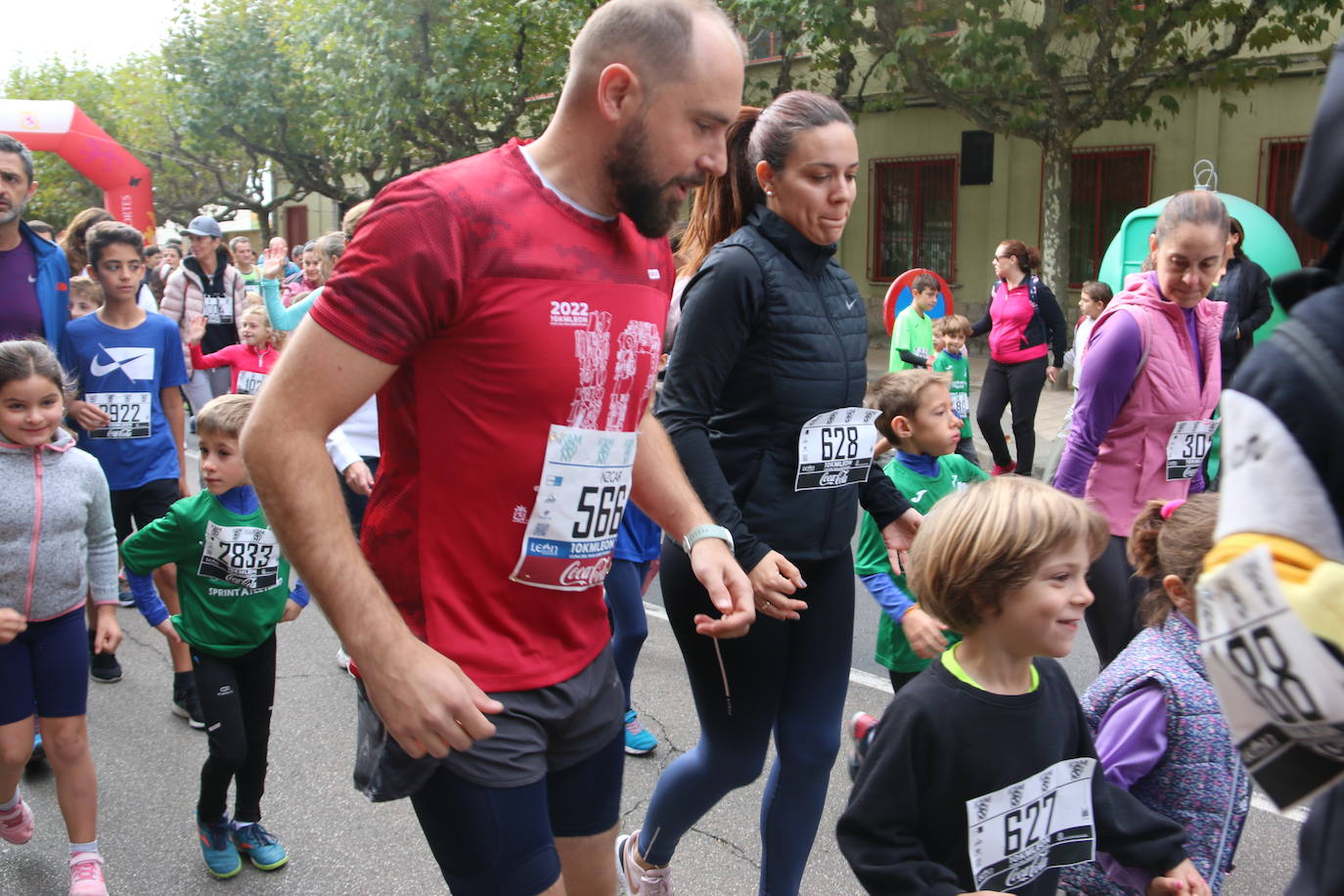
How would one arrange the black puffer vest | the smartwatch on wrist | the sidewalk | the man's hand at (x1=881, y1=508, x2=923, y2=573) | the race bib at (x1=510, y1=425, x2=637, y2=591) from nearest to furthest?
the race bib at (x1=510, y1=425, x2=637, y2=591), the smartwatch on wrist, the black puffer vest, the man's hand at (x1=881, y1=508, x2=923, y2=573), the sidewalk

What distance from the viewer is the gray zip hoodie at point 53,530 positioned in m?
3.33

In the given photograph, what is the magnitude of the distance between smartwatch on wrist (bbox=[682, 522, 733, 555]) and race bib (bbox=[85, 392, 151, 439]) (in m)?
3.60

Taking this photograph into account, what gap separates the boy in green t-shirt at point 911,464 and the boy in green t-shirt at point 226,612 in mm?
1720

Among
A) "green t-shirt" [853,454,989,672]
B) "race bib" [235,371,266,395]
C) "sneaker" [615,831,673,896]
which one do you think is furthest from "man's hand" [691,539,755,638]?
"race bib" [235,371,266,395]

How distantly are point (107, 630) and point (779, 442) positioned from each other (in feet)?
6.88

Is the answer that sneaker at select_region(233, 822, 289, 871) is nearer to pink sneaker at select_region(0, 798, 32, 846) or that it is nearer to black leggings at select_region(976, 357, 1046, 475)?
pink sneaker at select_region(0, 798, 32, 846)

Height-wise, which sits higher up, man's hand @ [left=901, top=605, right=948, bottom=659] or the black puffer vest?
the black puffer vest

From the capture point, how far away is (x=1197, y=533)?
261 centimetres

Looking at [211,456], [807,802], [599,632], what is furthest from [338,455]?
[599,632]

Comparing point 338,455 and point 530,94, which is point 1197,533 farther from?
point 530,94

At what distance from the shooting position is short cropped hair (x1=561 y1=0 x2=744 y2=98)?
1818 mm

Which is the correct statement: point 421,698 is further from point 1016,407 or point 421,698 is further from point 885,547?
point 1016,407

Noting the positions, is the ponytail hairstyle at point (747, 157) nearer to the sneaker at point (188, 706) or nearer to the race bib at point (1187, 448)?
the race bib at point (1187, 448)

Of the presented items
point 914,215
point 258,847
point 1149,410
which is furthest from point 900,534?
point 914,215
